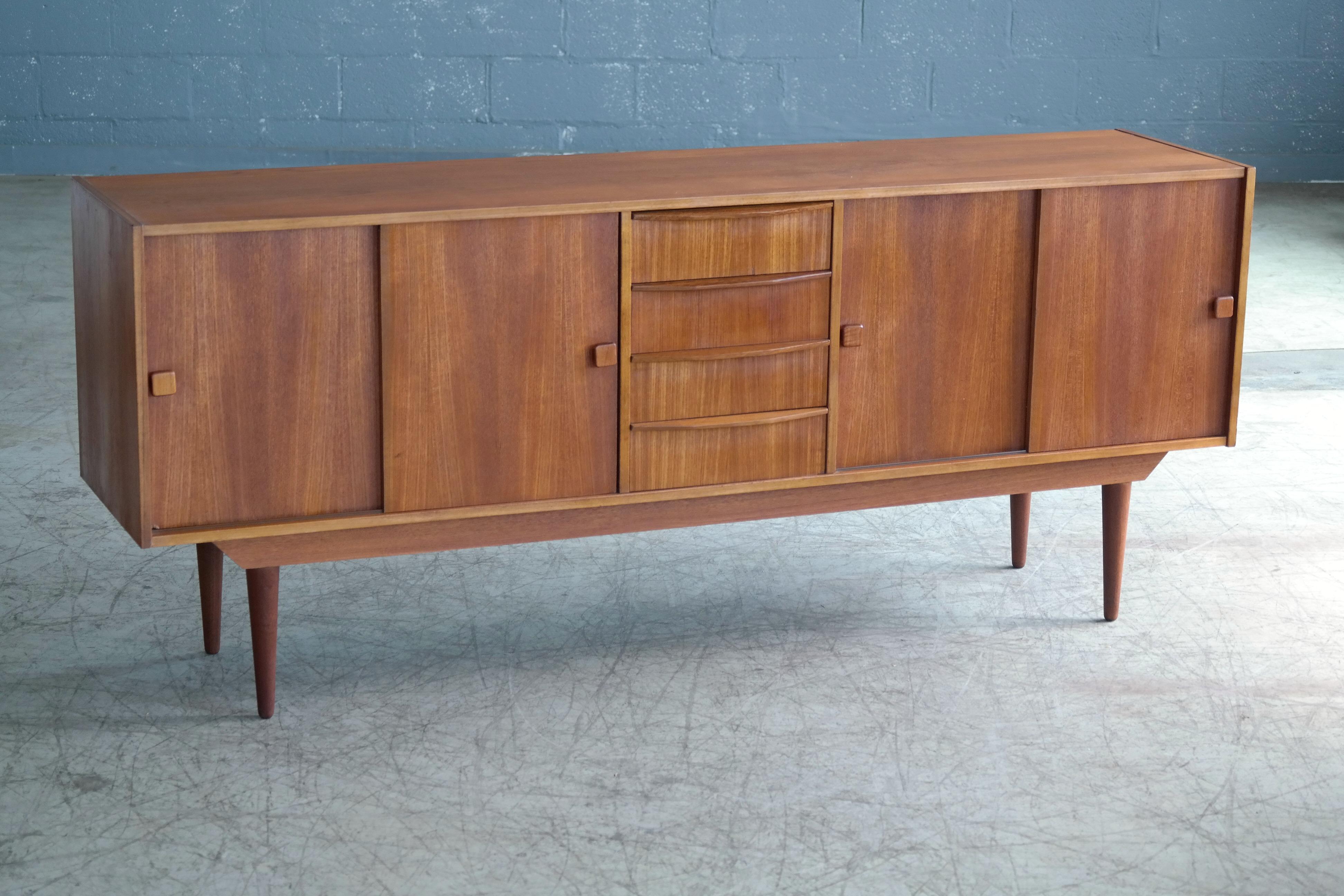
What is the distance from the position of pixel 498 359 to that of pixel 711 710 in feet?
2.24

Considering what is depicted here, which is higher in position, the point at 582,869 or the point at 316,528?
the point at 316,528

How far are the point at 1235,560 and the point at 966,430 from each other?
885 mm

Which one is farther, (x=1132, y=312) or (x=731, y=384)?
(x=1132, y=312)

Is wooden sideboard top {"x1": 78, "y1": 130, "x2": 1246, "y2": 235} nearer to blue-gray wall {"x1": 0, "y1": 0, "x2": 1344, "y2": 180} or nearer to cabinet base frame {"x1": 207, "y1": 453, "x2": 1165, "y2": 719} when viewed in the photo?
cabinet base frame {"x1": 207, "y1": 453, "x2": 1165, "y2": 719}

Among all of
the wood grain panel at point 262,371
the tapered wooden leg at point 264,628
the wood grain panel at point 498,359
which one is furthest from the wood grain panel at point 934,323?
the tapered wooden leg at point 264,628

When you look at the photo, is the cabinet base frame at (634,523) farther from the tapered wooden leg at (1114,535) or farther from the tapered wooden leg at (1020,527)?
the tapered wooden leg at (1020,527)

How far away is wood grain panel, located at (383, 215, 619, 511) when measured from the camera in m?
2.51

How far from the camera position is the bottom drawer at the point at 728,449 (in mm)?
2688

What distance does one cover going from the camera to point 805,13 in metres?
6.48

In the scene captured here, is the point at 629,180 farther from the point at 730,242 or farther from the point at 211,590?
the point at 211,590

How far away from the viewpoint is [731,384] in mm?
2691

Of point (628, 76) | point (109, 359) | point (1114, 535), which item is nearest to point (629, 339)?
point (109, 359)

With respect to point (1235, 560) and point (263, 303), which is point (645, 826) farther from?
point (1235, 560)

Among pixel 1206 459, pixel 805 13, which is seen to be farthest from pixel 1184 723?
pixel 805 13
